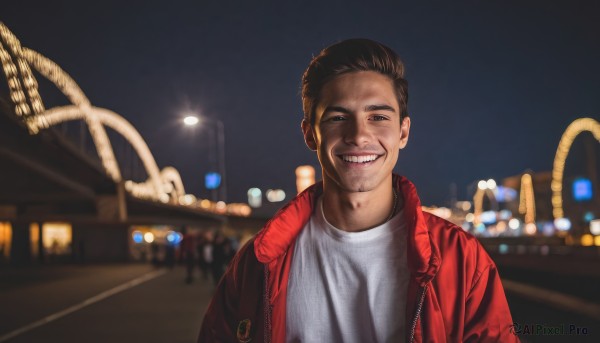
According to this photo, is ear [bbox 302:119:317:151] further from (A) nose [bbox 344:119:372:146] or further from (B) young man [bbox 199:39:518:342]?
(A) nose [bbox 344:119:372:146]

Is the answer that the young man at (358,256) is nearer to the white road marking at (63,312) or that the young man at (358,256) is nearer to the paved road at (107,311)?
the paved road at (107,311)

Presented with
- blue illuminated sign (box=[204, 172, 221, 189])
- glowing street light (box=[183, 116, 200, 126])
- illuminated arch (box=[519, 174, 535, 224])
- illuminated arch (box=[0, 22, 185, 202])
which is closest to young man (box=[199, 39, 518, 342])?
illuminated arch (box=[0, 22, 185, 202])

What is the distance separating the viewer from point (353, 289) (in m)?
2.66

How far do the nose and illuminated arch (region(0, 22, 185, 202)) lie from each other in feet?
68.4

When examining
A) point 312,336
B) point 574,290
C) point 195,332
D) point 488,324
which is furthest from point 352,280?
point 574,290

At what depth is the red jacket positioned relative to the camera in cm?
245

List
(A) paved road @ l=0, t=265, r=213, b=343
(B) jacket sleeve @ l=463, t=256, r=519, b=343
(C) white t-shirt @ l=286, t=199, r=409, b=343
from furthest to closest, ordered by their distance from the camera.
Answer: (A) paved road @ l=0, t=265, r=213, b=343
(C) white t-shirt @ l=286, t=199, r=409, b=343
(B) jacket sleeve @ l=463, t=256, r=519, b=343

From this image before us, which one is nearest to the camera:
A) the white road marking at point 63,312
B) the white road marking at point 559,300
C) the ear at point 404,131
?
the ear at point 404,131

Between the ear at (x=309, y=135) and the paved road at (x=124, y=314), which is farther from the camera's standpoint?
the paved road at (x=124, y=314)

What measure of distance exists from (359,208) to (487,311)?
0.68 meters

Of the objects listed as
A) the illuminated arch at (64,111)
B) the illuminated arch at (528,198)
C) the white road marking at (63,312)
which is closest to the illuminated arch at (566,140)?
the illuminated arch at (528,198)

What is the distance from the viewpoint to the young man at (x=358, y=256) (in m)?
2.49

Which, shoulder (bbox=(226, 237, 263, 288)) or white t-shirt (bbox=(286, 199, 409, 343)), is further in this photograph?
shoulder (bbox=(226, 237, 263, 288))

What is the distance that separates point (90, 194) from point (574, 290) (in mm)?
29652
